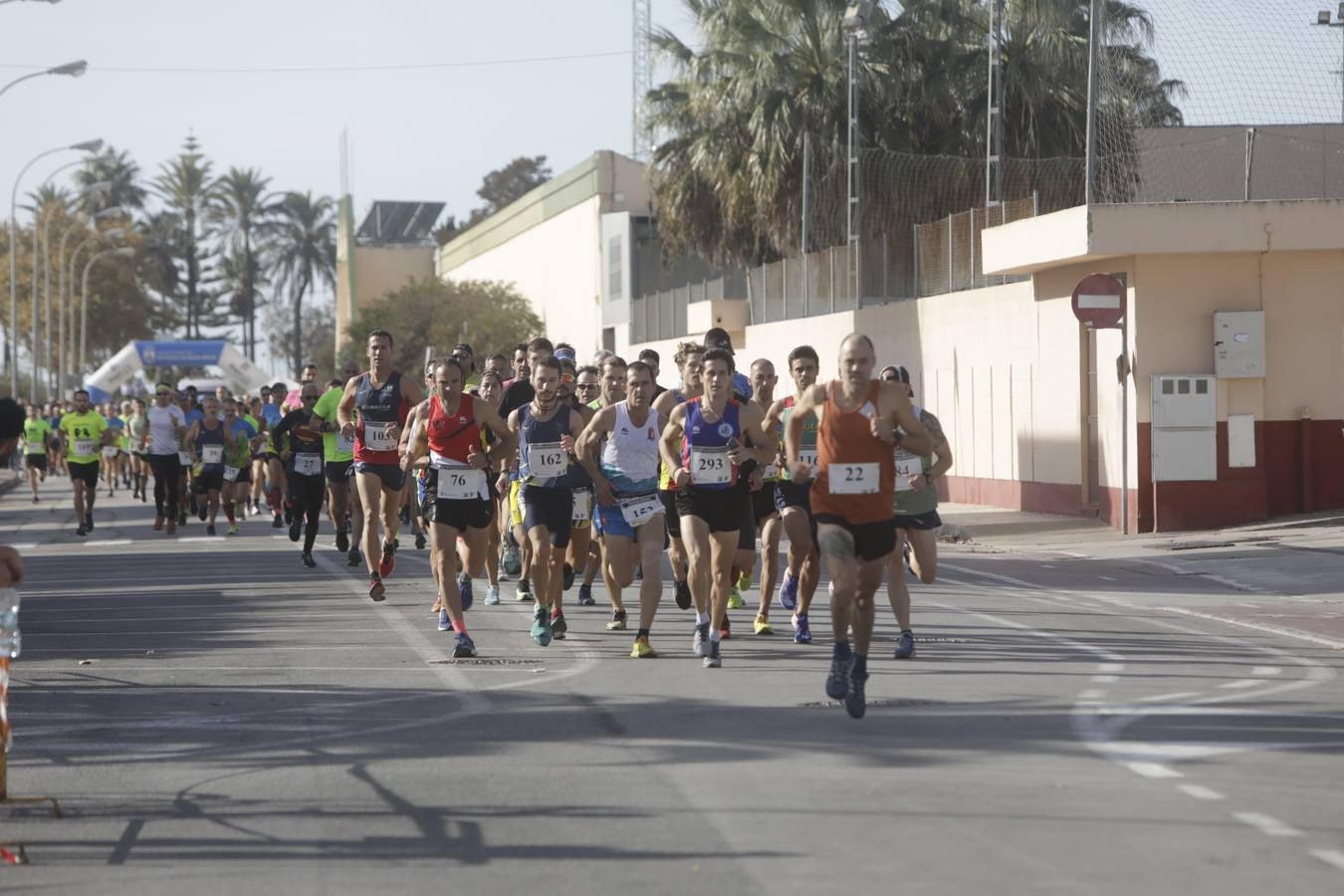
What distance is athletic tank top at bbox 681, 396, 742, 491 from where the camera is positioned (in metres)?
12.0

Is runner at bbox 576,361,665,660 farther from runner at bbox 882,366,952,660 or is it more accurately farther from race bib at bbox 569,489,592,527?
runner at bbox 882,366,952,660

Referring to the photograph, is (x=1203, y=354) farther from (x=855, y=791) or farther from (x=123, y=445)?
(x=123, y=445)

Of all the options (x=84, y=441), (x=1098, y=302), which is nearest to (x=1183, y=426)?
(x=1098, y=302)

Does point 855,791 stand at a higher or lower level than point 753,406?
lower

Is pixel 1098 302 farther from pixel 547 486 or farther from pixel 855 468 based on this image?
pixel 855 468

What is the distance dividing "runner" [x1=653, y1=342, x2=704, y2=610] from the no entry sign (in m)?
8.14

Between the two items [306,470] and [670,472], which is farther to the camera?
[306,470]

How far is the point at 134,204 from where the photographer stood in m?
127

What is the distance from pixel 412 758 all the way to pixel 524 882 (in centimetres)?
232

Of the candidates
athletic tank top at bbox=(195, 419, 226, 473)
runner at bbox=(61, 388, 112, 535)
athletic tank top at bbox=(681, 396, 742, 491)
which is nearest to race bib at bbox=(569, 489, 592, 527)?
athletic tank top at bbox=(681, 396, 742, 491)

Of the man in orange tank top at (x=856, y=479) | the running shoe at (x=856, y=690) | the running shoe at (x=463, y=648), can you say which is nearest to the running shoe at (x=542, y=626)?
the running shoe at (x=463, y=648)

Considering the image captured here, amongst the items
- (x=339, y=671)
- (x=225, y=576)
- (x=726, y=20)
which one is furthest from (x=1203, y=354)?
(x=726, y=20)

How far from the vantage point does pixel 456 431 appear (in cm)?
1283

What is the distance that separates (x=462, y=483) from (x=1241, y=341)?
1268 cm
